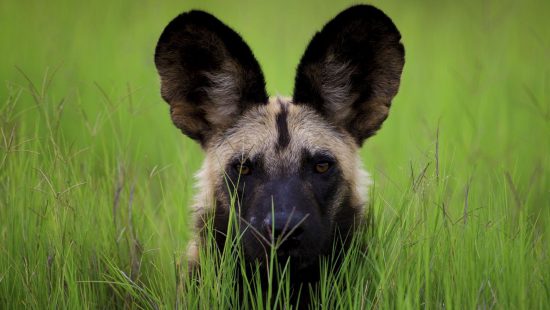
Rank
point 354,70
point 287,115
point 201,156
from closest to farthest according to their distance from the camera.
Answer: point 287,115
point 354,70
point 201,156

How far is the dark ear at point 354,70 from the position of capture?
3715mm

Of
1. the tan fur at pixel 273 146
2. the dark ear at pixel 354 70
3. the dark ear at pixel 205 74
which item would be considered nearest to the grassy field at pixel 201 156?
the tan fur at pixel 273 146

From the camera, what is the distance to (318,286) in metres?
3.52

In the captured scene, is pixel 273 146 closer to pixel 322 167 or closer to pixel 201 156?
pixel 322 167

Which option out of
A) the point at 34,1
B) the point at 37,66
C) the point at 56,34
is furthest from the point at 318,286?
the point at 34,1

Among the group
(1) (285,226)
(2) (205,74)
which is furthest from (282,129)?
(1) (285,226)

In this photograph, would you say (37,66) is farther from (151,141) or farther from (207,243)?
(207,243)

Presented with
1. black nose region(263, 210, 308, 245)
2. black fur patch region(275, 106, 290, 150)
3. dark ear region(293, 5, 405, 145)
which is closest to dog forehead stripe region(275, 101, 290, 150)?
black fur patch region(275, 106, 290, 150)

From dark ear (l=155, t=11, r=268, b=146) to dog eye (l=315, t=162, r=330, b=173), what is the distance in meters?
0.55

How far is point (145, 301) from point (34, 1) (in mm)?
7834

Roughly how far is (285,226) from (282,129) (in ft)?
2.59

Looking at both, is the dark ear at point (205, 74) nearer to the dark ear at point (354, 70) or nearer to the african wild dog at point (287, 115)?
the african wild dog at point (287, 115)

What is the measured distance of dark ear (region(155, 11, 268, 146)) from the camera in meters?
3.72

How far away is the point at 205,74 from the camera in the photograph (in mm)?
3910
